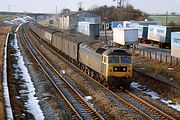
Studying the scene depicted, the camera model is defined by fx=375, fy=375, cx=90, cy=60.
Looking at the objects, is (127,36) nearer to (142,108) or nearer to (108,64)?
(108,64)

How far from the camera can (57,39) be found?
45406 millimetres

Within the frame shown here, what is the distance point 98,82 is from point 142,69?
6.81 metres

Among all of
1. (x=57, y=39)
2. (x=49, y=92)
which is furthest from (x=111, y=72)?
(x=57, y=39)

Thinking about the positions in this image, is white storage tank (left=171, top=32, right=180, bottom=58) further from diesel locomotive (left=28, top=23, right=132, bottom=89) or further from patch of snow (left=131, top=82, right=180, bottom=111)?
patch of snow (left=131, top=82, right=180, bottom=111)

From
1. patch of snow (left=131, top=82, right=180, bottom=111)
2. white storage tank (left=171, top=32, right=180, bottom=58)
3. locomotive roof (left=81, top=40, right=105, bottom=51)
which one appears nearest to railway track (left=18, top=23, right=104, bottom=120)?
locomotive roof (left=81, top=40, right=105, bottom=51)

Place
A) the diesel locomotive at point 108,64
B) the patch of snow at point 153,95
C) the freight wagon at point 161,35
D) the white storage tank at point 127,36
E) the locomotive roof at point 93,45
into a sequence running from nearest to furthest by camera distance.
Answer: the patch of snow at point 153,95 → the diesel locomotive at point 108,64 → the locomotive roof at point 93,45 → the white storage tank at point 127,36 → the freight wagon at point 161,35

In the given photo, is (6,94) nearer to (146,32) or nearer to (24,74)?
(24,74)

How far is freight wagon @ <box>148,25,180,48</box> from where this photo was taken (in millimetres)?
51969

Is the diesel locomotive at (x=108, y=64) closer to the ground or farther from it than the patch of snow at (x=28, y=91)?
farther from it

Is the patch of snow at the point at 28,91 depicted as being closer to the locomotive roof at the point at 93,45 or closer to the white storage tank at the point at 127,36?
the locomotive roof at the point at 93,45

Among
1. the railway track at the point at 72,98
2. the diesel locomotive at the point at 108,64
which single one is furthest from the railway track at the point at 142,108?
the railway track at the point at 72,98

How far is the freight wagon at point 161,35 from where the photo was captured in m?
52.0

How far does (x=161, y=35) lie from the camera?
53250 millimetres

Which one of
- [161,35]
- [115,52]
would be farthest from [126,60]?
[161,35]
